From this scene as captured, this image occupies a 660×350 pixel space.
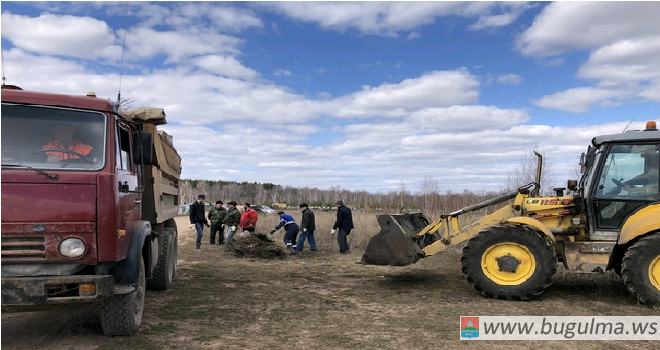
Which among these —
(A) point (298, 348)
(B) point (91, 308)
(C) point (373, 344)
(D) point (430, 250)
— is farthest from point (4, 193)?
(D) point (430, 250)

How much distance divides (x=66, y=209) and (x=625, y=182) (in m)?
7.36

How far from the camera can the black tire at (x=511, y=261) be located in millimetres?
7281

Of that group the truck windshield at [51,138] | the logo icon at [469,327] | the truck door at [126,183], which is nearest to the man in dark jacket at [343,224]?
the logo icon at [469,327]

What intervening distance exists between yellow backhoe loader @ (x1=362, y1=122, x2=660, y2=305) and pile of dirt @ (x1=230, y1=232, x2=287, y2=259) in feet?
21.0

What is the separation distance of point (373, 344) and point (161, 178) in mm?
4329

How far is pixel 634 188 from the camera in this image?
736 centimetres

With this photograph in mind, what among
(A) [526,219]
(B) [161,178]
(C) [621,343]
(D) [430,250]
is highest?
(B) [161,178]

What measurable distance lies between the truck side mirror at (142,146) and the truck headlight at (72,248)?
1540 mm

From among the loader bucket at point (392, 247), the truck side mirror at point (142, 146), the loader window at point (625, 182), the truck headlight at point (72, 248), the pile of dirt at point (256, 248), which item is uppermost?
the truck side mirror at point (142, 146)

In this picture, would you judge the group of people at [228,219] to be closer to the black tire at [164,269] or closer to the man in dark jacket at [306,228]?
the man in dark jacket at [306,228]

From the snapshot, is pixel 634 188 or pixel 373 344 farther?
pixel 634 188

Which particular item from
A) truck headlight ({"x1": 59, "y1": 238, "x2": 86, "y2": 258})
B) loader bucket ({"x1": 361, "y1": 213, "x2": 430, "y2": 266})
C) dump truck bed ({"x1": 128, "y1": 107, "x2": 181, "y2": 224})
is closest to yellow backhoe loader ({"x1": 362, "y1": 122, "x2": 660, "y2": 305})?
loader bucket ({"x1": 361, "y1": 213, "x2": 430, "y2": 266})

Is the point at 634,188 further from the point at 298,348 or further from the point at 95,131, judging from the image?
the point at 95,131

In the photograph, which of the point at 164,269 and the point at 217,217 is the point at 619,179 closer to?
the point at 164,269
